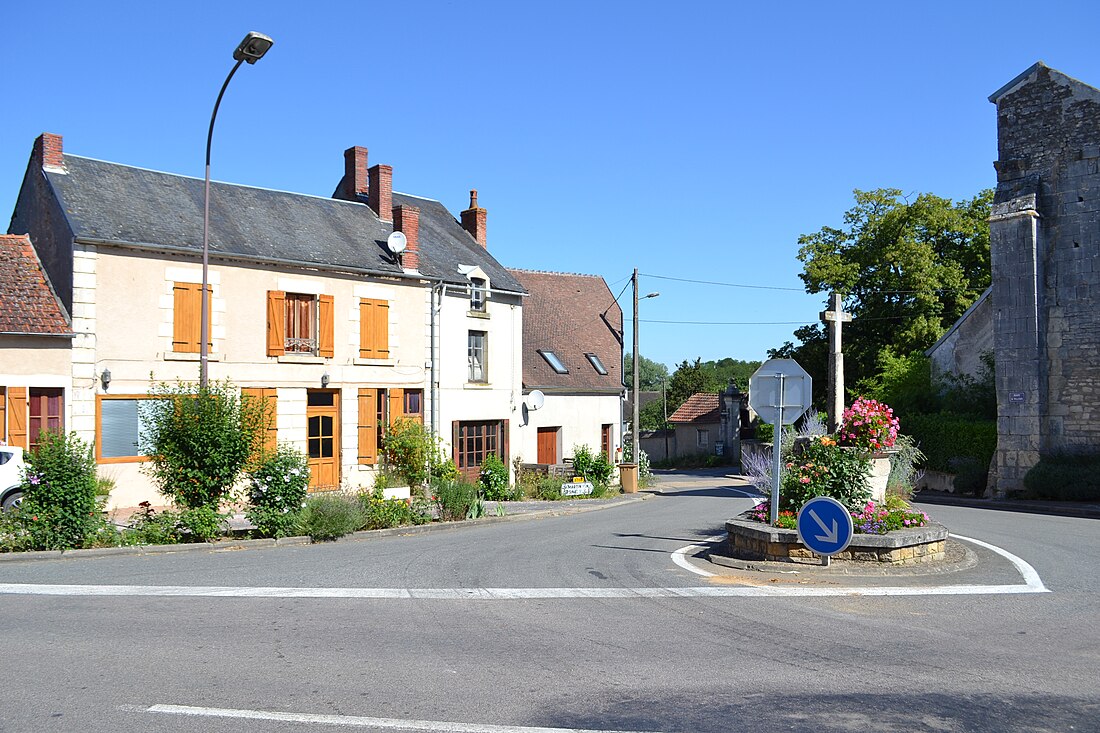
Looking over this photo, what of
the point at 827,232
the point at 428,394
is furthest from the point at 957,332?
the point at 428,394

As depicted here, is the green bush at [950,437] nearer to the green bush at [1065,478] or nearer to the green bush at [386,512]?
the green bush at [1065,478]

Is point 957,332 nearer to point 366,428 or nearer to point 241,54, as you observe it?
point 366,428

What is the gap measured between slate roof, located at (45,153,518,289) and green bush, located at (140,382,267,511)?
599 centimetres

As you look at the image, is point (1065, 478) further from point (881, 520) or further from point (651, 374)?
point (651, 374)

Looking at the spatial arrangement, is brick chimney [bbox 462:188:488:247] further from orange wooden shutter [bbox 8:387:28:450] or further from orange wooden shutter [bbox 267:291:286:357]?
orange wooden shutter [bbox 8:387:28:450]

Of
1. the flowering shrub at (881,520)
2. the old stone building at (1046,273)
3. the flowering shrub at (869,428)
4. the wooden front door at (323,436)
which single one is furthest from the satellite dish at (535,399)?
the flowering shrub at (881,520)

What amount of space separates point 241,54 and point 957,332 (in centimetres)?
2374

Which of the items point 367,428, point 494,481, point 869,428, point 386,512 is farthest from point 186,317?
point 869,428

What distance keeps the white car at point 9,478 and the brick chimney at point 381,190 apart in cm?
1313

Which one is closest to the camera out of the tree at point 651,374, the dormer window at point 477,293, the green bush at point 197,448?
the green bush at point 197,448

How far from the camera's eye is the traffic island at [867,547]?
11.0 metres

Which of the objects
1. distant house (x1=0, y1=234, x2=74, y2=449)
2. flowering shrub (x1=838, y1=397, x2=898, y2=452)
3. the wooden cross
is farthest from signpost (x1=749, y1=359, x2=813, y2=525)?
distant house (x1=0, y1=234, x2=74, y2=449)

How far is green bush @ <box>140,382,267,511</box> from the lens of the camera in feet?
48.9

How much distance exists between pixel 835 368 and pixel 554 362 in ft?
60.1
